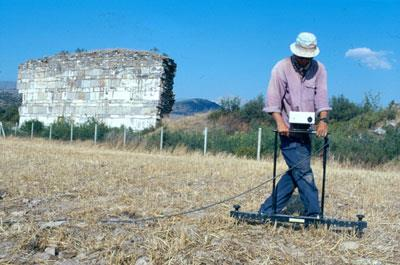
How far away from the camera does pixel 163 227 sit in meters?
4.63

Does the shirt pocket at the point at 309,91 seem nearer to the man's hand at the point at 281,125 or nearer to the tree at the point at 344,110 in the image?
the man's hand at the point at 281,125

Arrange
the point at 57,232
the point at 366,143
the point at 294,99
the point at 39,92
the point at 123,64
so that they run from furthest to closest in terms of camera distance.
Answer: the point at 39,92
the point at 123,64
the point at 366,143
the point at 294,99
the point at 57,232

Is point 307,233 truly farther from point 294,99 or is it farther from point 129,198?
point 129,198

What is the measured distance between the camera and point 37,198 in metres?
6.30

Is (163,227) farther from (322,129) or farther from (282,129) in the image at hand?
(322,129)

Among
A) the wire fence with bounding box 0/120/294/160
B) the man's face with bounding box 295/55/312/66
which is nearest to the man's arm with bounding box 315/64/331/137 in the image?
the man's face with bounding box 295/55/312/66

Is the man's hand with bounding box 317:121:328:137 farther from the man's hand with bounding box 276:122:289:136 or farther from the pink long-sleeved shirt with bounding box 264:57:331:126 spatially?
the man's hand with bounding box 276:122:289:136

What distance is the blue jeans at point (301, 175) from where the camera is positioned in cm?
470

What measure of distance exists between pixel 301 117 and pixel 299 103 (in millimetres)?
248

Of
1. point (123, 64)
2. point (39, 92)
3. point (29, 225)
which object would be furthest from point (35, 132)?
point (29, 225)

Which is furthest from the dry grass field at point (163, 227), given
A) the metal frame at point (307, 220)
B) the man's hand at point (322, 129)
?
the man's hand at point (322, 129)

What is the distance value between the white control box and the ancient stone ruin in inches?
853

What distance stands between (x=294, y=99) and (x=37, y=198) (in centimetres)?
371

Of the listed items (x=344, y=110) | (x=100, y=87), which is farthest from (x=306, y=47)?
(x=100, y=87)
